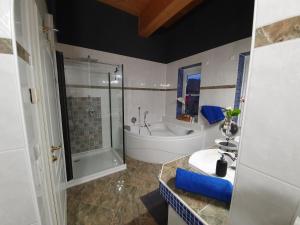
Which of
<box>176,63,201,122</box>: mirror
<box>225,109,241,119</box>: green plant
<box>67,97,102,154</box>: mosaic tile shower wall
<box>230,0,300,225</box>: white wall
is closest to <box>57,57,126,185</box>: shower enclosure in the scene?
<box>67,97,102,154</box>: mosaic tile shower wall

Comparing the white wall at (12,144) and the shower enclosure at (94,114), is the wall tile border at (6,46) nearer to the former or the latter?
the white wall at (12,144)

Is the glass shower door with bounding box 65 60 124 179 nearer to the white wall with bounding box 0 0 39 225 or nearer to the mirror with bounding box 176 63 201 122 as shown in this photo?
the mirror with bounding box 176 63 201 122

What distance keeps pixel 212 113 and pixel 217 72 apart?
0.82 metres

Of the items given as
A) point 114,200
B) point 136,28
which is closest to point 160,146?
point 114,200

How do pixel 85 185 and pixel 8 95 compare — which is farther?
pixel 85 185

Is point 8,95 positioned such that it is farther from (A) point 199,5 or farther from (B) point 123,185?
(A) point 199,5

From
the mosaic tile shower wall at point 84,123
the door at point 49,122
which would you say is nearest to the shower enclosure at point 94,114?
the mosaic tile shower wall at point 84,123

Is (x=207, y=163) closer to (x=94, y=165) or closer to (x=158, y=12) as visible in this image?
(x=94, y=165)

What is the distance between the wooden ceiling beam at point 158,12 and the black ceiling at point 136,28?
29 cm

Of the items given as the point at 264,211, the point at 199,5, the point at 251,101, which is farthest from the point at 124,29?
the point at 264,211

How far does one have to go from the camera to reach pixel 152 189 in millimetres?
1978

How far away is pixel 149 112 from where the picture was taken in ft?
12.1

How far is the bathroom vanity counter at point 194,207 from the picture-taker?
0.67 metres

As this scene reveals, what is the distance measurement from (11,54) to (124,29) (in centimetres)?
306
